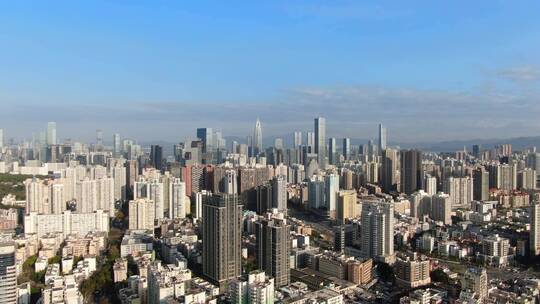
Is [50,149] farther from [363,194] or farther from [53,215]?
[363,194]

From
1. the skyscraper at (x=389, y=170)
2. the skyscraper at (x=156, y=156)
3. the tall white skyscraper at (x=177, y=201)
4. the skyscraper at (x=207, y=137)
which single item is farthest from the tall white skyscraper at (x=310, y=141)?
the tall white skyscraper at (x=177, y=201)

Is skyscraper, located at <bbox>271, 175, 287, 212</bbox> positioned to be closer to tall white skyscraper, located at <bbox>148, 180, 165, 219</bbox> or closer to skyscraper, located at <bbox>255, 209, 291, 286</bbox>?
tall white skyscraper, located at <bbox>148, 180, 165, 219</bbox>

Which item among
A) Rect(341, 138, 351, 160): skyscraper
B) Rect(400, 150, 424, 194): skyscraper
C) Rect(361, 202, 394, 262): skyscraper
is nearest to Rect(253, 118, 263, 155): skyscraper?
Rect(341, 138, 351, 160): skyscraper

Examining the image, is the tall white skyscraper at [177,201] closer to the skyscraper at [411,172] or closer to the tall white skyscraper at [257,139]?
the skyscraper at [411,172]

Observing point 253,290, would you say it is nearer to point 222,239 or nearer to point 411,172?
point 222,239

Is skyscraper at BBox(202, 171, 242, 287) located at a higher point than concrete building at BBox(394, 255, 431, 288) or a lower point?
higher

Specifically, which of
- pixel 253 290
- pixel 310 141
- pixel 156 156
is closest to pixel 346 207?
pixel 253 290

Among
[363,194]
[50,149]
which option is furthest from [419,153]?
[50,149]
